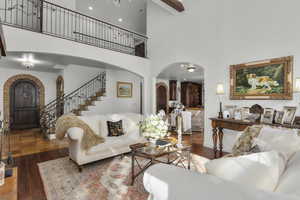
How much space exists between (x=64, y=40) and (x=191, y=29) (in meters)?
3.48

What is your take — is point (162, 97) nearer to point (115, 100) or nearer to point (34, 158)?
point (115, 100)

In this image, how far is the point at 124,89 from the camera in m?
7.42

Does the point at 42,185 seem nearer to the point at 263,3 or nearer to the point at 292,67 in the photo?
the point at 292,67

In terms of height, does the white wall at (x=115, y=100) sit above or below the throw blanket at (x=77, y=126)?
above

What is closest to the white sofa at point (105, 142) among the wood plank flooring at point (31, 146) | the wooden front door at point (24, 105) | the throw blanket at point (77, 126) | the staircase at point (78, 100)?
the throw blanket at point (77, 126)

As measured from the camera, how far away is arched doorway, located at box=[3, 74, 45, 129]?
249 inches

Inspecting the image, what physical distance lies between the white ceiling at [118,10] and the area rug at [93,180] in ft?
19.0

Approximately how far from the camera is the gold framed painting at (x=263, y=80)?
2952 millimetres

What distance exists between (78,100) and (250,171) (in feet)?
22.3

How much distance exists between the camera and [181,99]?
34.0 feet

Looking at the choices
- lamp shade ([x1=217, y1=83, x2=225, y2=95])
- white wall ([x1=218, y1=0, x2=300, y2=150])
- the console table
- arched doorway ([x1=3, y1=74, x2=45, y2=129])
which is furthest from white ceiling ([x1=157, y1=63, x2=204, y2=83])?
arched doorway ([x1=3, y1=74, x2=45, y2=129])

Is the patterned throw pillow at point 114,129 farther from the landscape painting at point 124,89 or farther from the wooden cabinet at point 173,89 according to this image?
the wooden cabinet at point 173,89

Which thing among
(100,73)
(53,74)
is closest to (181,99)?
(100,73)

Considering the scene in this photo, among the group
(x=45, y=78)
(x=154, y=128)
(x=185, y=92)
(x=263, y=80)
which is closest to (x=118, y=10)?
(x=45, y=78)
